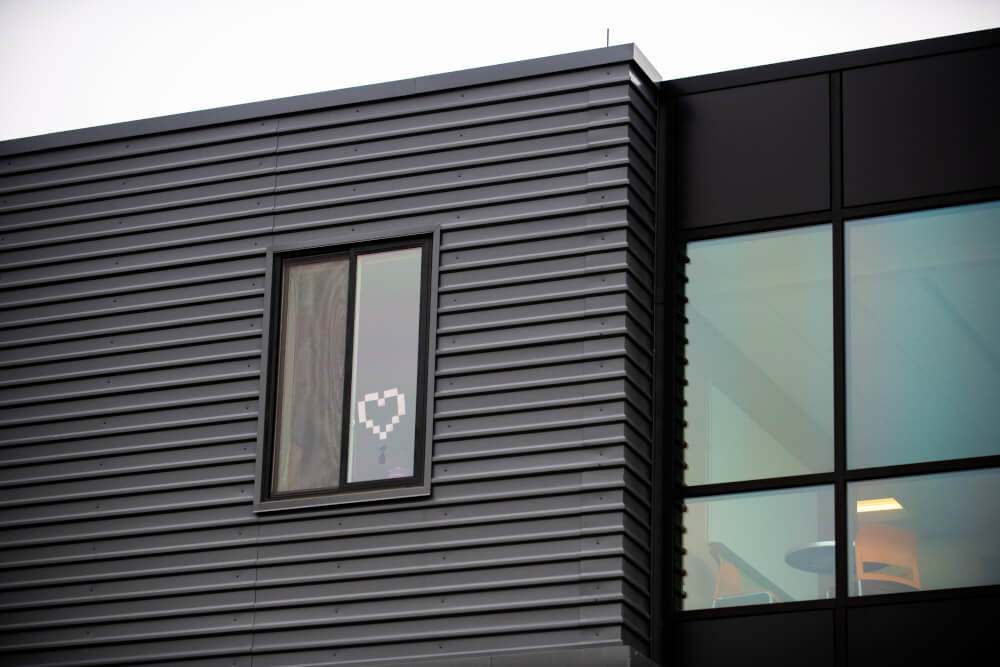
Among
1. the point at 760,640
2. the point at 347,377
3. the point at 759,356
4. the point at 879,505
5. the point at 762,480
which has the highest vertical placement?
the point at 759,356

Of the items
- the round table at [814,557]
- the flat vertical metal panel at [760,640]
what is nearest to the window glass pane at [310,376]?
the flat vertical metal panel at [760,640]

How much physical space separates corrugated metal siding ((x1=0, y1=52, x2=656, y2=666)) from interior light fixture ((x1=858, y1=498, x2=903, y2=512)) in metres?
1.39

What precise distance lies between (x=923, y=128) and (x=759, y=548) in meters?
3.08

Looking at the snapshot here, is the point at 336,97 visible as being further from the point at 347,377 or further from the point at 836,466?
the point at 836,466

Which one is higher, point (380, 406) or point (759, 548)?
point (380, 406)

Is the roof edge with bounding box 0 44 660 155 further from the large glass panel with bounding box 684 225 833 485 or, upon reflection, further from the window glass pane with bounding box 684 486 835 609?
the window glass pane with bounding box 684 486 835 609

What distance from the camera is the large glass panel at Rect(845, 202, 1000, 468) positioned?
10.9 metres

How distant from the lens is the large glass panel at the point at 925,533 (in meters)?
10.5

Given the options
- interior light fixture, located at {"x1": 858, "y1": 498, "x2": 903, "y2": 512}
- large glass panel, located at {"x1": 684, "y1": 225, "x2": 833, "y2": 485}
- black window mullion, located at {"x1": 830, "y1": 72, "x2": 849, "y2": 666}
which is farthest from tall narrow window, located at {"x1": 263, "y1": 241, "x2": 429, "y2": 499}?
interior light fixture, located at {"x1": 858, "y1": 498, "x2": 903, "y2": 512}

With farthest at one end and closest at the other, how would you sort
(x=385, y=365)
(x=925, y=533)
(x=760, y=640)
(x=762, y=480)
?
(x=385, y=365) < (x=762, y=480) < (x=760, y=640) < (x=925, y=533)

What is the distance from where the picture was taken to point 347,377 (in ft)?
38.5

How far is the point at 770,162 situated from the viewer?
39.1 feet

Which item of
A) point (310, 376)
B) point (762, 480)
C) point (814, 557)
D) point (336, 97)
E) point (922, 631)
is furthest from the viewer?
point (336, 97)

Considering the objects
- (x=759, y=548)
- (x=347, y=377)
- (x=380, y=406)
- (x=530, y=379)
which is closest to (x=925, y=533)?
(x=759, y=548)
